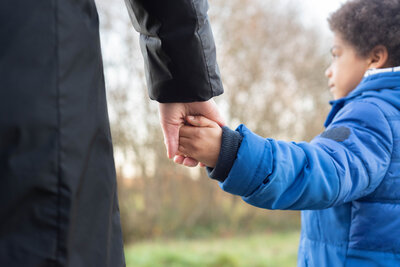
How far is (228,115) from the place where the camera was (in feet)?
26.9

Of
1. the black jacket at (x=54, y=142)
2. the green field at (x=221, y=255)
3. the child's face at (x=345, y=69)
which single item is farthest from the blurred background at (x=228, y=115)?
the black jacket at (x=54, y=142)

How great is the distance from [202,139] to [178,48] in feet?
1.03

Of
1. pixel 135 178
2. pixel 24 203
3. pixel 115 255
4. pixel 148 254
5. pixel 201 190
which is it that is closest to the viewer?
pixel 24 203

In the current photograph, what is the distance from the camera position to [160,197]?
7.93 m

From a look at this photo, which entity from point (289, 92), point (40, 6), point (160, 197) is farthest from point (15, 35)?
point (289, 92)

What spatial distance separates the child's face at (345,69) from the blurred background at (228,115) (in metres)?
4.66

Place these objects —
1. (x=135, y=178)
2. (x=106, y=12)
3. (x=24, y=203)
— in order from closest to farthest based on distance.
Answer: (x=24, y=203) < (x=106, y=12) < (x=135, y=178)

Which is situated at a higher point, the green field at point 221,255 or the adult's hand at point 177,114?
the adult's hand at point 177,114

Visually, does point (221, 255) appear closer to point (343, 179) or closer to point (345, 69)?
point (345, 69)

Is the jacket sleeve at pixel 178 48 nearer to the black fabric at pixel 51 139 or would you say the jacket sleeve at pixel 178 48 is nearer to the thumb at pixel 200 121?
the thumb at pixel 200 121

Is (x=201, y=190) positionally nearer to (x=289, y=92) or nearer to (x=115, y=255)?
(x=289, y=92)

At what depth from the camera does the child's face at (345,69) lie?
208 cm

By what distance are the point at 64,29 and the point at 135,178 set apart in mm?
6906

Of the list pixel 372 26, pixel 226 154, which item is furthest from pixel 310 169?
pixel 372 26
